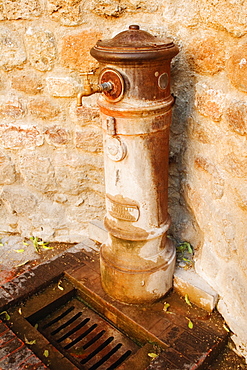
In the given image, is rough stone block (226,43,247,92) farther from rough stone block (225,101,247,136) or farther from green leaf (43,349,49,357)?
green leaf (43,349,49,357)

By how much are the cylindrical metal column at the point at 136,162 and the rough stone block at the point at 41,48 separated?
61 centimetres

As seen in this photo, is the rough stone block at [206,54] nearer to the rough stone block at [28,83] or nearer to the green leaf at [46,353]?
the rough stone block at [28,83]

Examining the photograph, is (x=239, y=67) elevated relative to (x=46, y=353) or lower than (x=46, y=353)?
elevated

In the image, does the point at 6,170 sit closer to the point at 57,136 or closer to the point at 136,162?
the point at 57,136

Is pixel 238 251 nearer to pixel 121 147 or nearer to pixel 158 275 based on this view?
pixel 158 275

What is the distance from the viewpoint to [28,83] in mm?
2596

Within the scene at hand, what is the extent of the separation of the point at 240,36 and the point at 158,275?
1354mm

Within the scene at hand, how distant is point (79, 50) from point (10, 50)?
471 millimetres

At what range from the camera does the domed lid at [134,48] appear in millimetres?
1782

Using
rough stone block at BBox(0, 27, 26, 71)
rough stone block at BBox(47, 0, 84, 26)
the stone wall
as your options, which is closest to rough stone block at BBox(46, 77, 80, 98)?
the stone wall

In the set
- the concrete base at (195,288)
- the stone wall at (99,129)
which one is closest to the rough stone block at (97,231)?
the stone wall at (99,129)

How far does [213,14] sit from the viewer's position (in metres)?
1.94

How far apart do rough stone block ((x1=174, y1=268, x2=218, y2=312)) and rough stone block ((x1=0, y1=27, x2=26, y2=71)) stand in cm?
170

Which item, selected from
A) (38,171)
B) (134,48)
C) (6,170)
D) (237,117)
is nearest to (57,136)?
(38,171)
